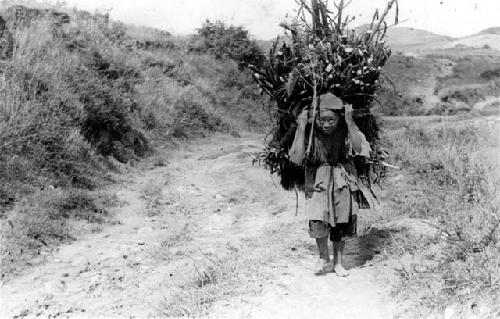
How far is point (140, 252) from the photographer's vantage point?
17.4ft

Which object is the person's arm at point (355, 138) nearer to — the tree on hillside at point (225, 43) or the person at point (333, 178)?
the person at point (333, 178)

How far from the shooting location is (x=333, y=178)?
4207 mm

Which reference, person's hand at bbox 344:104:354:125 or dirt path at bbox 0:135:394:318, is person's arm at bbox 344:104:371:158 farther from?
Answer: dirt path at bbox 0:135:394:318

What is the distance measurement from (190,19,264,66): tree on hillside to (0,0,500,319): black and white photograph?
1012 centimetres

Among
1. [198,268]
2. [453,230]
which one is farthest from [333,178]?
[198,268]

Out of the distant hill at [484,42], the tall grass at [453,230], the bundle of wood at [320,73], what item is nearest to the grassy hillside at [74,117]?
the bundle of wood at [320,73]

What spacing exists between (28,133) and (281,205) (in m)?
3.58

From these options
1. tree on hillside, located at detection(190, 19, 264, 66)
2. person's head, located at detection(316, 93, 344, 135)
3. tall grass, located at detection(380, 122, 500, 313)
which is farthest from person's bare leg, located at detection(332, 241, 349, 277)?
tree on hillside, located at detection(190, 19, 264, 66)

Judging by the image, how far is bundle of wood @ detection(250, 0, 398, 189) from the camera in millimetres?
4238

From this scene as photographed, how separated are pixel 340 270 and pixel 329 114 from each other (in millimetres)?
1311

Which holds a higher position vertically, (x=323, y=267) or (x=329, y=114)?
(x=329, y=114)

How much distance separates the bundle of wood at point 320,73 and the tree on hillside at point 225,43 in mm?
15656

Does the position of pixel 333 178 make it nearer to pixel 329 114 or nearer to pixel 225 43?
pixel 329 114

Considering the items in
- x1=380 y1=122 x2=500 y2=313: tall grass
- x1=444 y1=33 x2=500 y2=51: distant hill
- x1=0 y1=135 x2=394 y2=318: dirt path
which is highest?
x1=444 y1=33 x2=500 y2=51: distant hill
